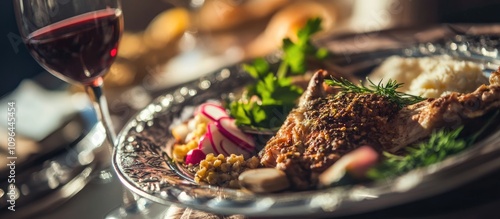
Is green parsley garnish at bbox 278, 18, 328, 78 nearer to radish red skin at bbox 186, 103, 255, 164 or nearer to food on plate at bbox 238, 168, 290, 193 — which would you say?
radish red skin at bbox 186, 103, 255, 164

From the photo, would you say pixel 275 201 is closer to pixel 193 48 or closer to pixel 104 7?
pixel 104 7

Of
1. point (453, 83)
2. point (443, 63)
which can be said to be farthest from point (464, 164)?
point (443, 63)

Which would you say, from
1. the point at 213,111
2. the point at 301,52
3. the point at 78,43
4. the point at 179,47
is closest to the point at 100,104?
the point at 78,43

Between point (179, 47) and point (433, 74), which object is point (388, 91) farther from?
point (179, 47)

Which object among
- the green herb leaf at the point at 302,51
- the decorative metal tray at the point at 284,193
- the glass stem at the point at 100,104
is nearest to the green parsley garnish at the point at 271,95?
the green herb leaf at the point at 302,51

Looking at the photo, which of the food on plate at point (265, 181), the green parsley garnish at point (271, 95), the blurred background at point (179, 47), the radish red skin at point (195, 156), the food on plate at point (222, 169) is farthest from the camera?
the blurred background at point (179, 47)

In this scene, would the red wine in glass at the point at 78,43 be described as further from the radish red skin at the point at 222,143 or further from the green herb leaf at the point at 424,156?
the green herb leaf at the point at 424,156
